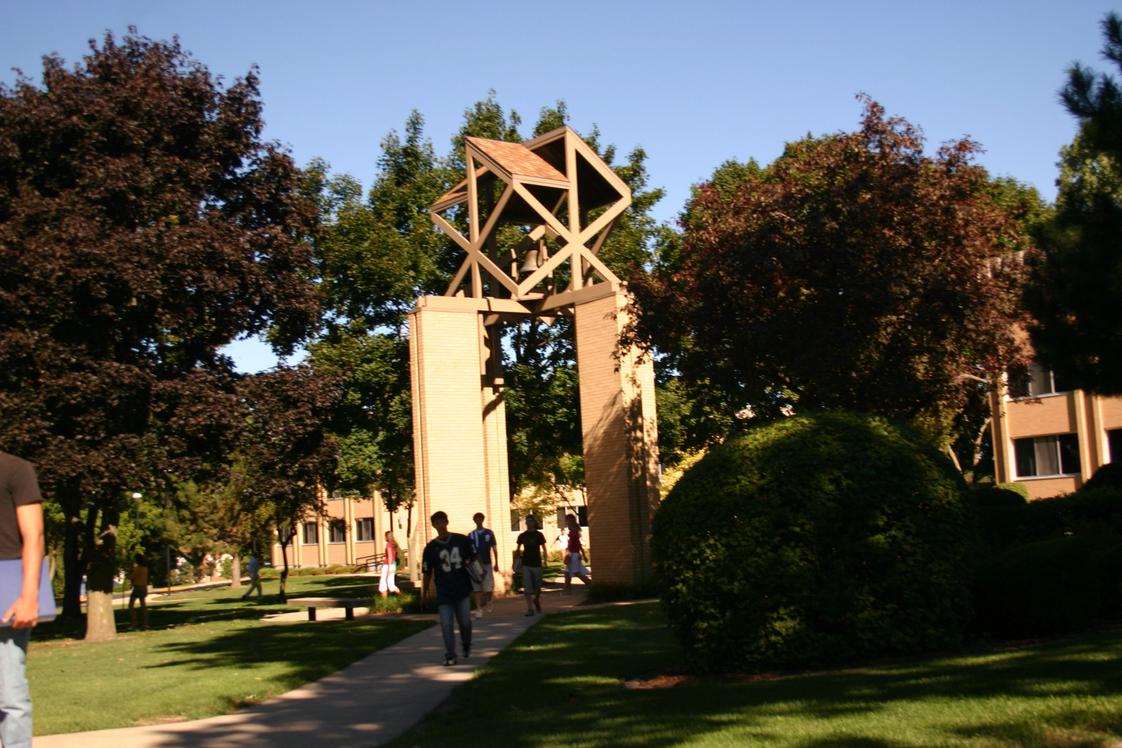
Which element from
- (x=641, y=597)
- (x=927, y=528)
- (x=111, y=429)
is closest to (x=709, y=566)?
(x=927, y=528)

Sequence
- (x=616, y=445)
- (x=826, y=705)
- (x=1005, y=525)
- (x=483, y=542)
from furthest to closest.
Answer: (x=616, y=445), (x=483, y=542), (x=1005, y=525), (x=826, y=705)

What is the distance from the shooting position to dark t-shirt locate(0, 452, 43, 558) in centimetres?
574

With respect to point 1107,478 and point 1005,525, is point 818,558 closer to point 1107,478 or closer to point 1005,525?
point 1005,525

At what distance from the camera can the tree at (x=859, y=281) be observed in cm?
1811

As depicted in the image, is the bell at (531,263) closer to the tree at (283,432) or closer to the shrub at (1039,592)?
the tree at (283,432)

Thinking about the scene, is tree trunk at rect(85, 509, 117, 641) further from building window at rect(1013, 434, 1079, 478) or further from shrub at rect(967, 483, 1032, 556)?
building window at rect(1013, 434, 1079, 478)

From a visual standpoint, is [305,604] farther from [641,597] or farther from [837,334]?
[837,334]

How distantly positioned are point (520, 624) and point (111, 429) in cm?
861

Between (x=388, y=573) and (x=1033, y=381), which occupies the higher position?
(x=1033, y=381)

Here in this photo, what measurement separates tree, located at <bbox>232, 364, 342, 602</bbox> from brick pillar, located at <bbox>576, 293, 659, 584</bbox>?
5.40m

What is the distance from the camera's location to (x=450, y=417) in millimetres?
24125

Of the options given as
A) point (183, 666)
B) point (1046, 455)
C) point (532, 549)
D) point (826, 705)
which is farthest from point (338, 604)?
point (1046, 455)

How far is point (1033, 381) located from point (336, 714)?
19307 mm

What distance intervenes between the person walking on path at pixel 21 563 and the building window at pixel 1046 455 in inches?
1622
